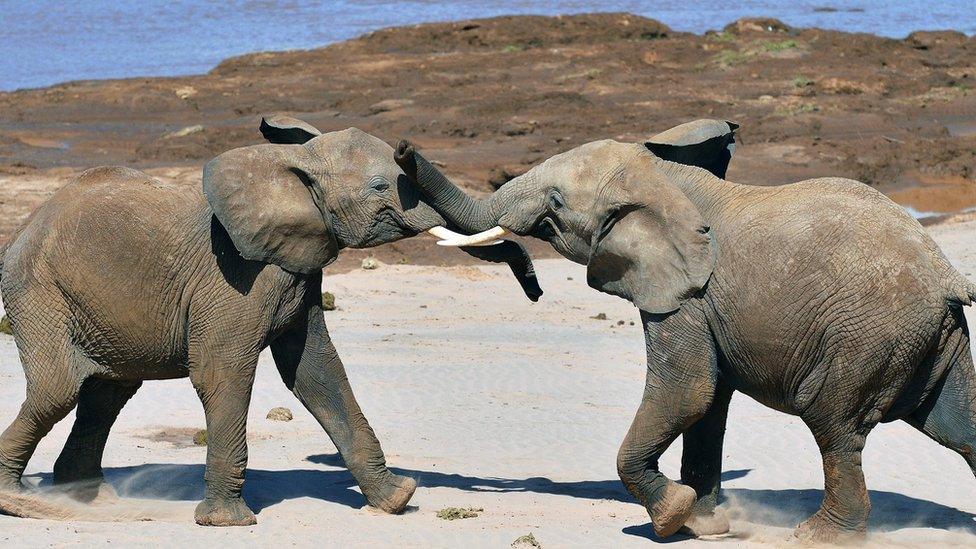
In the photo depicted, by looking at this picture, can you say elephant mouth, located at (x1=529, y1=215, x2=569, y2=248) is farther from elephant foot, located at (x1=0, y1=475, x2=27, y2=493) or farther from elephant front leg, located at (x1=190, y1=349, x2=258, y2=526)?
elephant foot, located at (x1=0, y1=475, x2=27, y2=493)

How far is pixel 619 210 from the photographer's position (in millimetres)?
9016

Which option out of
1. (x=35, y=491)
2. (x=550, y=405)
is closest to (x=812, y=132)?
(x=550, y=405)

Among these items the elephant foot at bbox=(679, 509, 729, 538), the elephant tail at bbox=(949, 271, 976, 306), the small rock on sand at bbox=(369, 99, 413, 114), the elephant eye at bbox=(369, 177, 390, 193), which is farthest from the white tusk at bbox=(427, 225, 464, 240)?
the small rock on sand at bbox=(369, 99, 413, 114)

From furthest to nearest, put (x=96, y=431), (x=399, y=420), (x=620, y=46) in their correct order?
1. (x=620, y=46)
2. (x=399, y=420)
3. (x=96, y=431)

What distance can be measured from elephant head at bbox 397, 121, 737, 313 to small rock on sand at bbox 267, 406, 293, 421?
12.5 feet

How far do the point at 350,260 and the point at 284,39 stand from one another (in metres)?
32.0

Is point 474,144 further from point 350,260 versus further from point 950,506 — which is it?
point 950,506

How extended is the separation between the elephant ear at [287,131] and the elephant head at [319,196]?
0.36 metres

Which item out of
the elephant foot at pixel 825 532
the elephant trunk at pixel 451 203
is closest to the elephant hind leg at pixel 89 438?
the elephant trunk at pixel 451 203

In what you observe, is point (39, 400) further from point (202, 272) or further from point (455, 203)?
point (455, 203)

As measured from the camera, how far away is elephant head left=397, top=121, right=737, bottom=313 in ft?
29.0

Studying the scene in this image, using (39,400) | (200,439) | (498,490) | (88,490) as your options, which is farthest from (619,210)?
(200,439)

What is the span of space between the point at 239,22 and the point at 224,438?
50.8 m

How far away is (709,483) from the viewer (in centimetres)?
983
